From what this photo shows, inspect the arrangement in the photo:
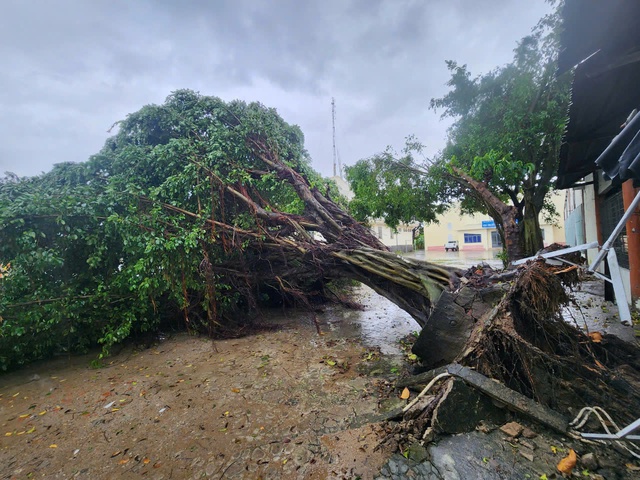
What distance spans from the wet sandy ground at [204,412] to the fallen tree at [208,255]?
31.7 inches

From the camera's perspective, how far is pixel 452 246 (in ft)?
97.0

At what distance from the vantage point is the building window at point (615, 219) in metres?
5.98

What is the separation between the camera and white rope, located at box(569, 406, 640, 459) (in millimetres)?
2072

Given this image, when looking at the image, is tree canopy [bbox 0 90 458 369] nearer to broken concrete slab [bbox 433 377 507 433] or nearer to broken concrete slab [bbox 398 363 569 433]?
broken concrete slab [bbox 398 363 569 433]

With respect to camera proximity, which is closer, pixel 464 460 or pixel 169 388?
pixel 464 460

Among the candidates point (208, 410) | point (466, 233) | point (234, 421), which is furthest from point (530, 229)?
point (466, 233)

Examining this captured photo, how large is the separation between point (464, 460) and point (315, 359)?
2613 millimetres

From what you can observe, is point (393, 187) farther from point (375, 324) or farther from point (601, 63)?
point (601, 63)

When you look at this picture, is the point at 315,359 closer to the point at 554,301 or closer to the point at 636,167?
the point at 554,301

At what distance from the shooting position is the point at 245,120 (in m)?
6.23

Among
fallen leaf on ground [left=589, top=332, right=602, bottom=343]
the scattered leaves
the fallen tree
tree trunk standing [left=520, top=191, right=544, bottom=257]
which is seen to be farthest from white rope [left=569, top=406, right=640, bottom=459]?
tree trunk standing [left=520, top=191, right=544, bottom=257]

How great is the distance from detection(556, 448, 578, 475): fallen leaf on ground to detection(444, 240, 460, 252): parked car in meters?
29.6

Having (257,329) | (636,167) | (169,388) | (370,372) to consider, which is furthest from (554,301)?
(257,329)

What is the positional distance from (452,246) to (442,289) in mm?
28275
